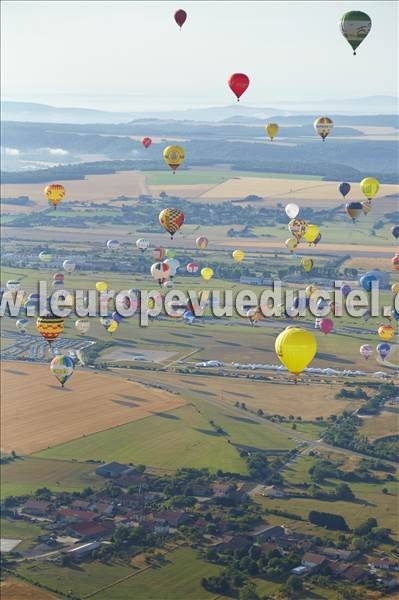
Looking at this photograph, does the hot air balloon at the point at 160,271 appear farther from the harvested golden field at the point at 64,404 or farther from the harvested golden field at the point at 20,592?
the harvested golden field at the point at 20,592

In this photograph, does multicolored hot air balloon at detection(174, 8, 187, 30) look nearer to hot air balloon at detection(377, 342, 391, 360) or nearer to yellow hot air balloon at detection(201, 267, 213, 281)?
hot air balloon at detection(377, 342, 391, 360)

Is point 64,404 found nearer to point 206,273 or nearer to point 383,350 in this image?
point 383,350

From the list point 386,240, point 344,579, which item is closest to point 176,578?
point 344,579

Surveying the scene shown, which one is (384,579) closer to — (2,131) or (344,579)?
(344,579)

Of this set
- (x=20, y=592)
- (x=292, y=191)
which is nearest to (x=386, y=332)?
(x=20, y=592)

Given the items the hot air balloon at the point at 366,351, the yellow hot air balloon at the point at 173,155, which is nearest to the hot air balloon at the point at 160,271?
the yellow hot air balloon at the point at 173,155
